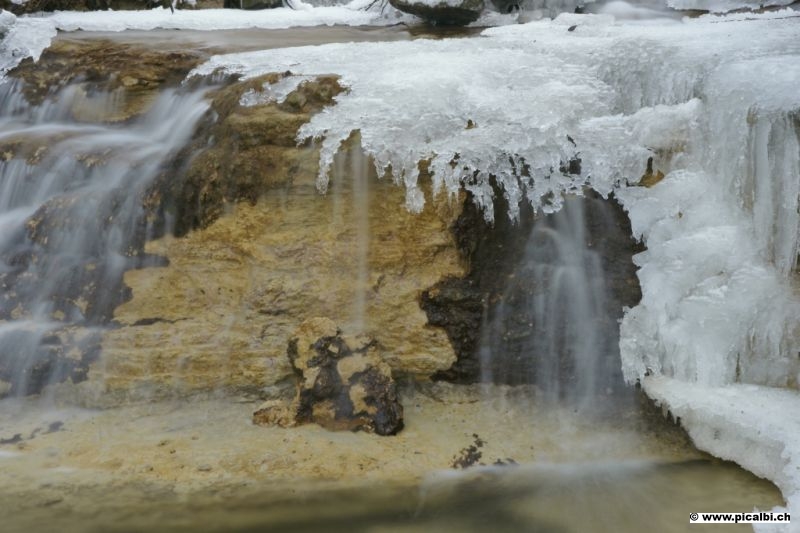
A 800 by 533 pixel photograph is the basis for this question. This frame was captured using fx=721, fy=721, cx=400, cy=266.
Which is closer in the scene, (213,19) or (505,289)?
(505,289)

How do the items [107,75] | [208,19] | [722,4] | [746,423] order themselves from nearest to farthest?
[746,423] < [107,75] < [722,4] < [208,19]

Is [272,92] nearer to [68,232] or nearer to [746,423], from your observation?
[68,232]

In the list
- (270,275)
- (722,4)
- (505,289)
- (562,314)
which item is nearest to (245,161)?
(270,275)

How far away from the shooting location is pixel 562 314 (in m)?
3.80

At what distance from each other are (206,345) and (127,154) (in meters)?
1.58

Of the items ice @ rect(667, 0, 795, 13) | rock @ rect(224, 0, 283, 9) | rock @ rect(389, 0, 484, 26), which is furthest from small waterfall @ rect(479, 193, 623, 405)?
rock @ rect(224, 0, 283, 9)

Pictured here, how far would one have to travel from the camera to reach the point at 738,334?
3.47 metres

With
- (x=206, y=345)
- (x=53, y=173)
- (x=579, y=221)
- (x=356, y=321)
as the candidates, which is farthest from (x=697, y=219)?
(x=53, y=173)

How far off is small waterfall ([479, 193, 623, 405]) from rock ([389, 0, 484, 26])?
3.63 m

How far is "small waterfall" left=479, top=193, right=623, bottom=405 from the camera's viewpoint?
3689 mm

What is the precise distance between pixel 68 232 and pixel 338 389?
194 centimetres

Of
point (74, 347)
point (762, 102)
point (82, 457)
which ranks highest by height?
point (762, 102)

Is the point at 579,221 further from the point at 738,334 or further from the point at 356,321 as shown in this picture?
the point at 356,321

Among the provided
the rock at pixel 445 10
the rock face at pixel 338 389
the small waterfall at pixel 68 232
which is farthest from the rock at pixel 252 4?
the rock face at pixel 338 389
